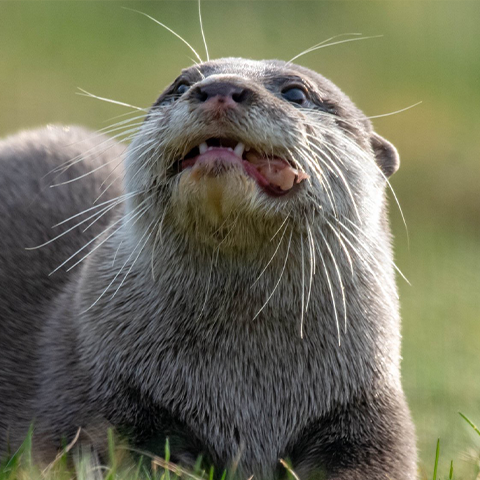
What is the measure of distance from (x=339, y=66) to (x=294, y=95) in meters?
9.70

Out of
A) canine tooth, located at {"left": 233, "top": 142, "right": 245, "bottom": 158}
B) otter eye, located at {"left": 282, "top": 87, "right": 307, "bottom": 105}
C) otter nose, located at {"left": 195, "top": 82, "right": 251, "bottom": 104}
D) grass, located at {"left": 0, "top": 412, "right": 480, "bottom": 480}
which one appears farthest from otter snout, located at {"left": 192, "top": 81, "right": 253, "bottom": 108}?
grass, located at {"left": 0, "top": 412, "right": 480, "bottom": 480}

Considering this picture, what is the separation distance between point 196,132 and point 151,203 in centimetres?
→ 38

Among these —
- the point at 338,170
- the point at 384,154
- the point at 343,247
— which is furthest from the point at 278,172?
the point at 384,154

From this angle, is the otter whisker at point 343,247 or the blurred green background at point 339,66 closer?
the otter whisker at point 343,247

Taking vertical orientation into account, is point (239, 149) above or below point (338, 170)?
above

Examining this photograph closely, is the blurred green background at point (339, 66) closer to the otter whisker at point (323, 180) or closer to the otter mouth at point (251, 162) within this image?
the otter whisker at point (323, 180)

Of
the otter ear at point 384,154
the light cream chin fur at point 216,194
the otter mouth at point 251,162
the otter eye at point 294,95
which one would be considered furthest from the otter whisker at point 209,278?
the otter ear at point 384,154

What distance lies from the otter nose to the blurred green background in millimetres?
4906

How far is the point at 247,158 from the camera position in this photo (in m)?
2.76

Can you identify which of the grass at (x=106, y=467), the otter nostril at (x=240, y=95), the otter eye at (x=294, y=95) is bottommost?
the grass at (x=106, y=467)

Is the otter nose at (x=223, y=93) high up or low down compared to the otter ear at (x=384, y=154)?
up

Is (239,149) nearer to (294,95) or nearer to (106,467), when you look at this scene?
(294,95)

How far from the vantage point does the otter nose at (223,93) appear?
8.80ft

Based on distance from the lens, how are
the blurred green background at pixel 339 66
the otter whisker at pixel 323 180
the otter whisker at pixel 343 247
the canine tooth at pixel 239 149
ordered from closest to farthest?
the canine tooth at pixel 239 149
the otter whisker at pixel 323 180
the otter whisker at pixel 343 247
the blurred green background at pixel 339 66
